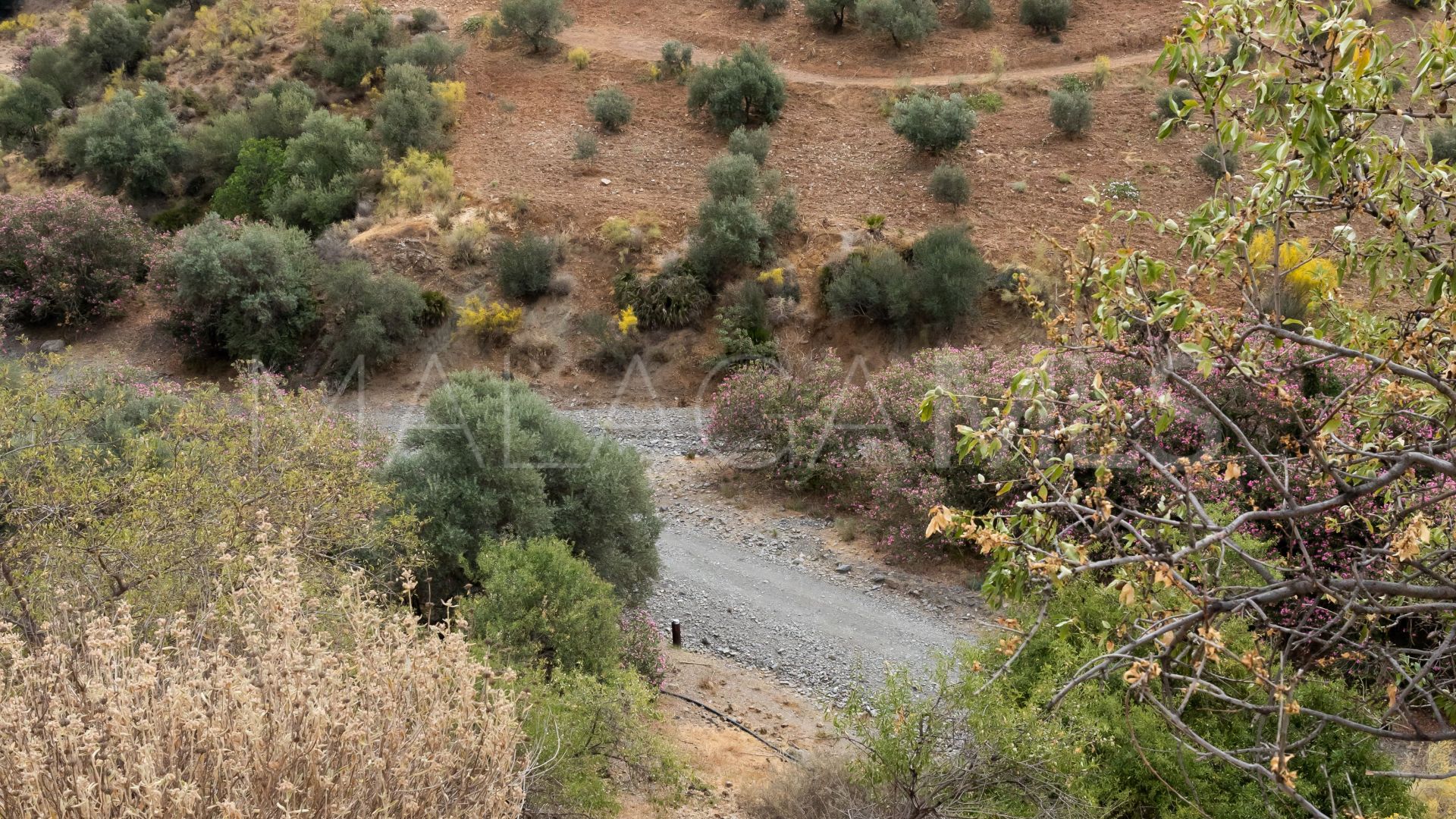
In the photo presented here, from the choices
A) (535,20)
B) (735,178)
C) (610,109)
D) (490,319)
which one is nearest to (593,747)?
(490,319)

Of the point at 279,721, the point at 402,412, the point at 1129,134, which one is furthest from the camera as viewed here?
the point at 1129,134

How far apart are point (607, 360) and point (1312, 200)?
17.6m

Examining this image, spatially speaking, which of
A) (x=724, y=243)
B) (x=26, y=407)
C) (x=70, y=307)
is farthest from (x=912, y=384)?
(x=70, y=307)

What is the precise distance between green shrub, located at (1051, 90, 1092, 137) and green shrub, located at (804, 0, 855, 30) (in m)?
7.38

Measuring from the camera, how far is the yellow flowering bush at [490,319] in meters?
21.8

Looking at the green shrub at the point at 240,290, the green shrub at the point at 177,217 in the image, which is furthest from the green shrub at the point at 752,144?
the green shrub at the point at 177,217

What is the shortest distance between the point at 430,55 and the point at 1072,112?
16.4m

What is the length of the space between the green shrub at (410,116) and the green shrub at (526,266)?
443 centimetres

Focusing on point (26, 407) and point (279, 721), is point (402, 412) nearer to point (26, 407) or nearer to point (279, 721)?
point (26, 407)

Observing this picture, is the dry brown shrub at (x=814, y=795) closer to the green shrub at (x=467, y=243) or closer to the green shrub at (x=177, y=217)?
the green shrub at (x=467, y=243)

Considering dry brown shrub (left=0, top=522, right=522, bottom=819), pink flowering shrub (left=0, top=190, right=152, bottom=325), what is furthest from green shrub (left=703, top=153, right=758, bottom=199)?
dry brown shrub (left=0, top=522, right=522, bottom=819)

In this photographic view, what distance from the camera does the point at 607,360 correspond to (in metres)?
21.4

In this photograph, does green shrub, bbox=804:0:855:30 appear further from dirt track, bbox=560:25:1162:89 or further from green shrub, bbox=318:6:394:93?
green shrub, bbox=318:6:394:93

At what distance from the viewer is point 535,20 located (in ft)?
92.0
